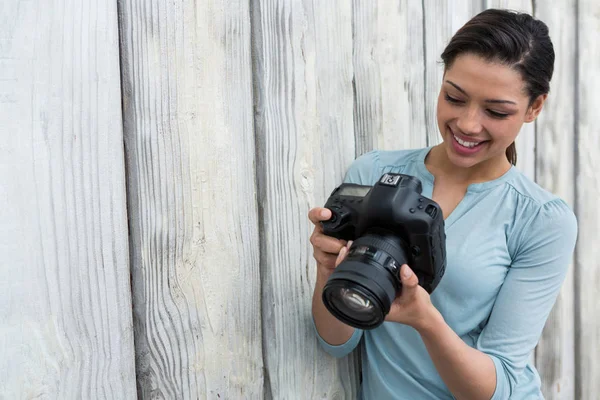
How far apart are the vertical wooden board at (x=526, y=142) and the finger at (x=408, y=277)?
910 millimetres

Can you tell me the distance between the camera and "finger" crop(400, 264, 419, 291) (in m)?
0.90

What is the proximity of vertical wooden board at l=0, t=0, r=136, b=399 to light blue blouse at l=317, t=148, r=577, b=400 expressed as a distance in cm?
46

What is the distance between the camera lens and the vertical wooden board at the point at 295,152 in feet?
3.59

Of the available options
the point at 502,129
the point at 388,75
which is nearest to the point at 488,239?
the point at 502,129

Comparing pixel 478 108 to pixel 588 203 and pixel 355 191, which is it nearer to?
pixel 355 191

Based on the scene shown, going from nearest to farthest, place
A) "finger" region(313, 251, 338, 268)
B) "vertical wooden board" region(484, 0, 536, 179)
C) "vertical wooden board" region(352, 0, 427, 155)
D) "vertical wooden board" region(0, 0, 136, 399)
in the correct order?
"vertical wooden board" region(0, 0, 136, 399), "finger" region(313, 251, 338, 268), "vertical wooden board" region(352, 0, 427, 155), "vertical wooden board" region(484, 0, 536, 179)

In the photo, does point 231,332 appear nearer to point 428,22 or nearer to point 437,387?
point 437,387

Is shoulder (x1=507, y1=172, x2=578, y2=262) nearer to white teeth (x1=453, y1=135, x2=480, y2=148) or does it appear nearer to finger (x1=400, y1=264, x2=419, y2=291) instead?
white teeth (x1=453, y1=135, x2=480, y2=148)

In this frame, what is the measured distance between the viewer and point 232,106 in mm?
1035

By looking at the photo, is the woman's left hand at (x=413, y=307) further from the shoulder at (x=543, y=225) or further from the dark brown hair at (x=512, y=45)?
the dark brown hair at (x=512, y=45)

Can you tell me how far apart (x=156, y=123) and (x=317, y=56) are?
1.22ft

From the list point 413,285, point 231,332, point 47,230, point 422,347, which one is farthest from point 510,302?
point 47,230

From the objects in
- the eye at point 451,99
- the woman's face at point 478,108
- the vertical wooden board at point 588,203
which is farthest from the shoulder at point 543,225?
the vertical wooden board at point 588,203

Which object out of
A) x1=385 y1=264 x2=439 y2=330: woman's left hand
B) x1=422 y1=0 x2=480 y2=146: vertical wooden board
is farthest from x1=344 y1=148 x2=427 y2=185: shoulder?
x1=385 y1=264 x2=439 y2=330: woman's left hand
